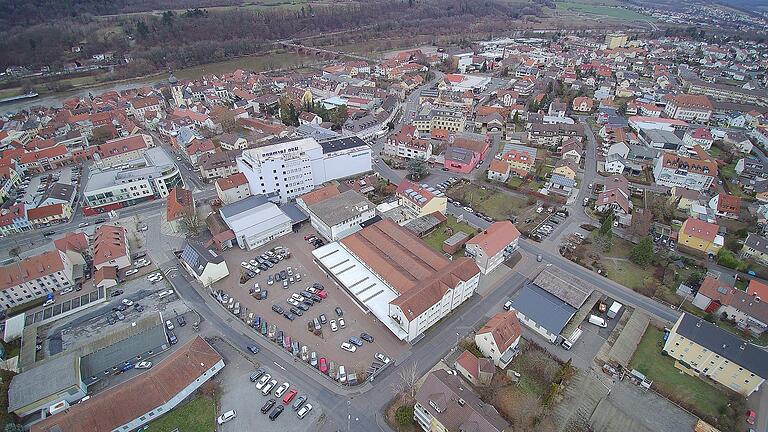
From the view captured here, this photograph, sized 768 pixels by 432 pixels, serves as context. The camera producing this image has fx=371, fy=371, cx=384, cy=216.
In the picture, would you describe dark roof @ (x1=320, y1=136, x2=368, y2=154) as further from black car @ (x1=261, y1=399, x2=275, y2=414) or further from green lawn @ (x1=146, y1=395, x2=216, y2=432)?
green lawn @ (x1=146, y1=395, x2=216, y2=432)

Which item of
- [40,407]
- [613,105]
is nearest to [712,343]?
[40,407]

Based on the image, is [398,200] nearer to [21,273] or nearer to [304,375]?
[304,375]

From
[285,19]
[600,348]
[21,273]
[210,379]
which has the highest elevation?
[285,19]

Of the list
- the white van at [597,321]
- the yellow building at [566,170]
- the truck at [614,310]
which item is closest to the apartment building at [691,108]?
the yellow building at [566,170]

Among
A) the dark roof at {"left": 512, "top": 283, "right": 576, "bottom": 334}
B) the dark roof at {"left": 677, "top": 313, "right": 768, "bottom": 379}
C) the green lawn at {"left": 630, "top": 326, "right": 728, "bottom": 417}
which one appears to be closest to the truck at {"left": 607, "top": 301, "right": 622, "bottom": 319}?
the green lawn at {"left": 630, "top": 326, "right": 728, "bottom": 417}

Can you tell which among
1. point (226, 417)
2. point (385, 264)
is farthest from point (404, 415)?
point (385, 264)

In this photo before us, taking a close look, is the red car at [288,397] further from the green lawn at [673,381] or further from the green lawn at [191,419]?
the green lawn at [673,381]
